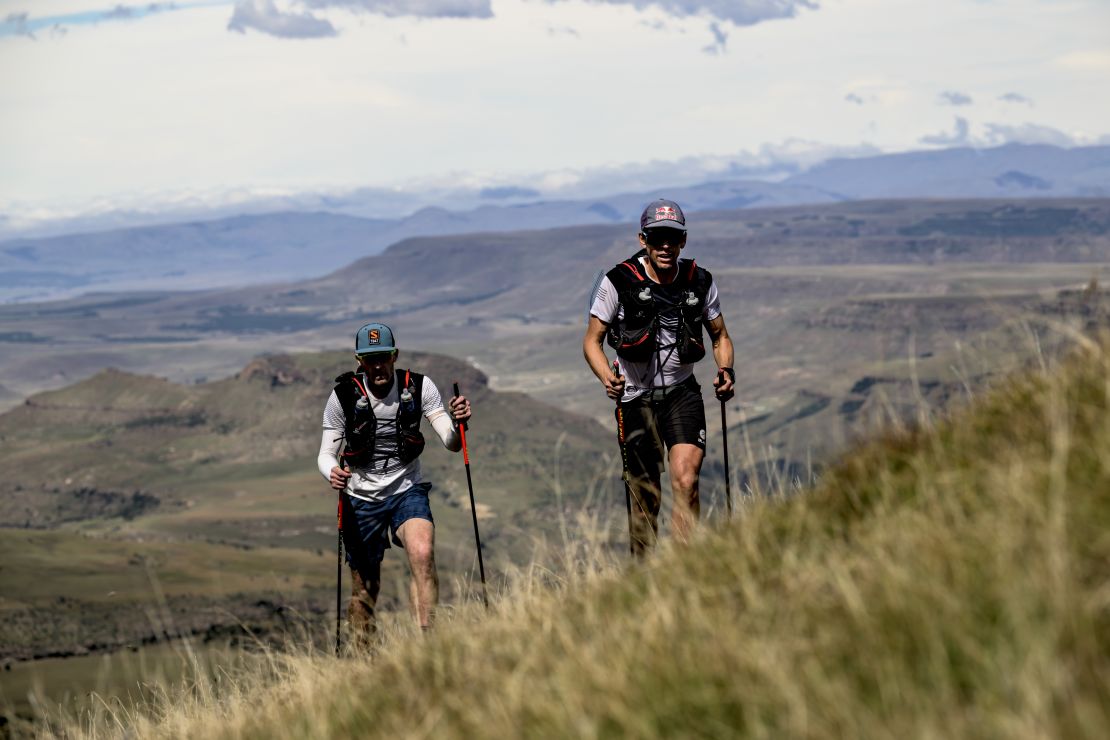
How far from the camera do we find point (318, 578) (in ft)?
453

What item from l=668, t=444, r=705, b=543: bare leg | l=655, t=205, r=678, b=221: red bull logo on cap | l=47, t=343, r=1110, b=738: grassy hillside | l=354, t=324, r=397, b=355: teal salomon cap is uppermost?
l=655, t=205, r=678, b=221: red bull logo on cap

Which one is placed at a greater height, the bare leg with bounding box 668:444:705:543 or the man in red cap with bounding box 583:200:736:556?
the man in red cap with bounding box 583:200:736:556

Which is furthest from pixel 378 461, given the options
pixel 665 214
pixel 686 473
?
pixel 665 214

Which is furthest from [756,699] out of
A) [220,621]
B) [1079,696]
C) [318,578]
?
[318,578]

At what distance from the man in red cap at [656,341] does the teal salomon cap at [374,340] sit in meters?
1.73

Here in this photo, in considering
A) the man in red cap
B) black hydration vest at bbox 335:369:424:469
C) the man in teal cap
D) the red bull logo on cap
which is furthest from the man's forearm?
black hydration vest at bbox 335:369:424:469

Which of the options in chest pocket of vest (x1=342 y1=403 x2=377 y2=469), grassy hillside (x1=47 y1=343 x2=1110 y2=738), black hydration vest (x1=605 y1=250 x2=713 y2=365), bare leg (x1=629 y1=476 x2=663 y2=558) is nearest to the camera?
grassy hillside (x1=47 y1=343 x2=1110 y2=738)

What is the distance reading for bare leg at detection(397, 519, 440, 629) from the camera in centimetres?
1028

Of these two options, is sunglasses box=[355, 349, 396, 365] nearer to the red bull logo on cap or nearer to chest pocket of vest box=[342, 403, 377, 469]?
chest pocket of vest box=[342, 403, 377, 469]

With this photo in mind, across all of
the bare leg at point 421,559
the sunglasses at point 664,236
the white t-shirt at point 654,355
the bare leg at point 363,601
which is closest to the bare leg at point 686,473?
the white t-shirt at point 654,355

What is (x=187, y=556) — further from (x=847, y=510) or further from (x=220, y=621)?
(x=847, y=510)

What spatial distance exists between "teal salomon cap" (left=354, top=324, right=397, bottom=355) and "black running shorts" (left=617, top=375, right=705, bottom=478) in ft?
6.88

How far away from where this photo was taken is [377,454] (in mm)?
10953

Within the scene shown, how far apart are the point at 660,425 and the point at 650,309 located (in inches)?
39.0
